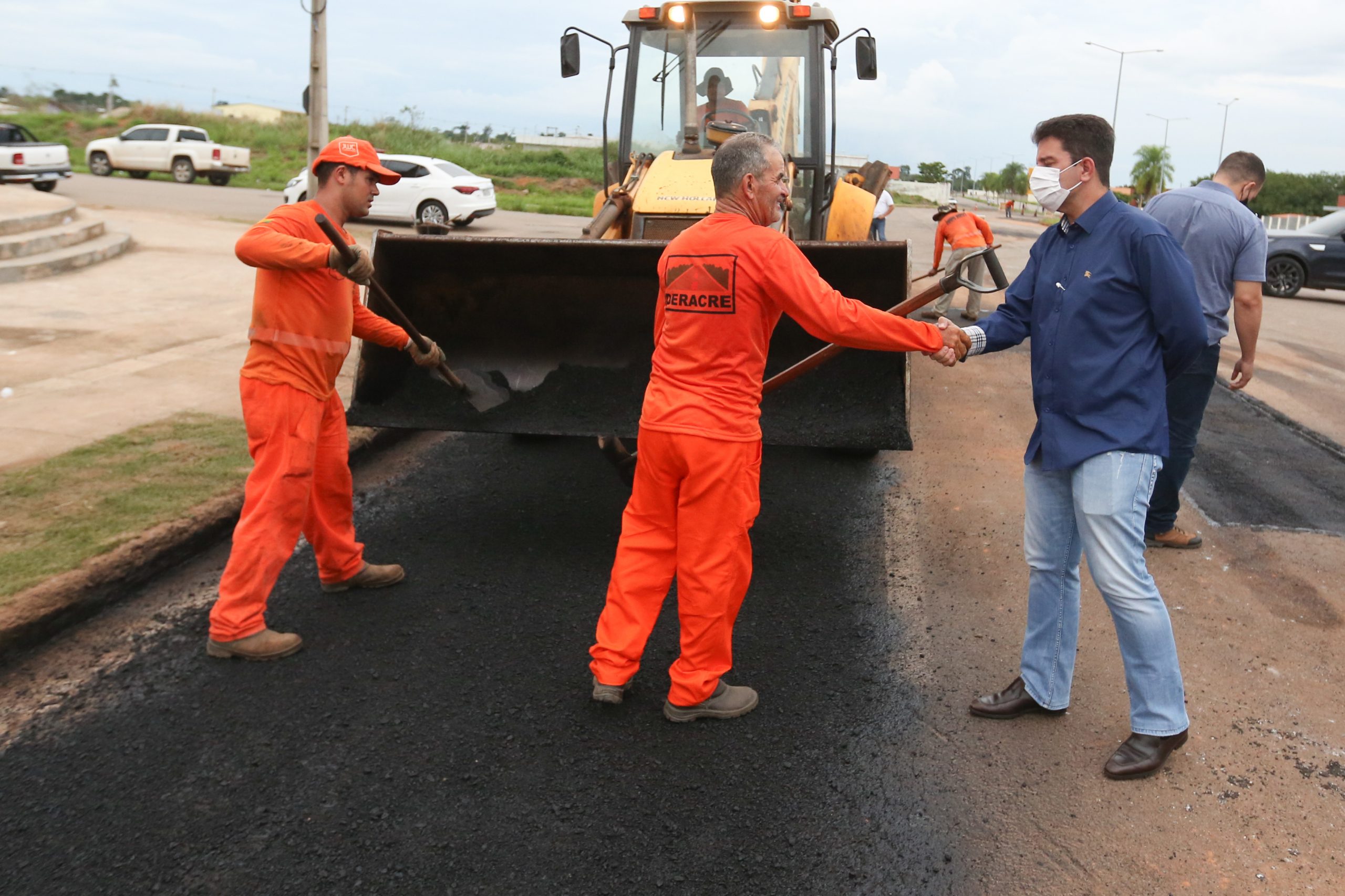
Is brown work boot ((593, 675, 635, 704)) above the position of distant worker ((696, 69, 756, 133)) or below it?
below

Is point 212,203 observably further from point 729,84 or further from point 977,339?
point 977,339

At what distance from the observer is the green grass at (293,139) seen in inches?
1475

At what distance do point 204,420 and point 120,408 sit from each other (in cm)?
68

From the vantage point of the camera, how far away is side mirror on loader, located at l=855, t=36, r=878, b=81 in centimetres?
721

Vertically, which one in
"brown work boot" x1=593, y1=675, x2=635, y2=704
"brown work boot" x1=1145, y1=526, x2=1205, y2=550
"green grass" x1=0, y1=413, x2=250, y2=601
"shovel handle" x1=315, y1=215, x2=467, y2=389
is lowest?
"brown work boot" x1=593, y1=675, x2=635, y2=704

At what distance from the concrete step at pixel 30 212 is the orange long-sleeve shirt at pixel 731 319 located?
39.1 ft

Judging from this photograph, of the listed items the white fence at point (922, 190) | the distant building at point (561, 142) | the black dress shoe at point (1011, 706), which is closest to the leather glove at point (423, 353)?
the black dress shoe at point (1011, 706)

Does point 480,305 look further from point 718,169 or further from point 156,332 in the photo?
point 156,332

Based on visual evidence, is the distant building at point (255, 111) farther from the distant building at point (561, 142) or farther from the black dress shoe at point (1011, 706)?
the black dress shoe at point (1011, 706)

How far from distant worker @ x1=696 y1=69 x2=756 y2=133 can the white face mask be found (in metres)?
4.08

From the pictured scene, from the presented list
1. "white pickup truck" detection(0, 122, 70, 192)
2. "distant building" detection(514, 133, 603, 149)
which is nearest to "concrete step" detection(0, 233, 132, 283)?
"white pickup truck" detection(0, 122, 70, 192)

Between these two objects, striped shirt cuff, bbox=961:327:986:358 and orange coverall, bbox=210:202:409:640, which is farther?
orange coverall, bbox=210:202:409:640

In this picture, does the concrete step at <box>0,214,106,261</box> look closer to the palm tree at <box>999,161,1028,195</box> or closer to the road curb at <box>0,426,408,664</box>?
the road curb at <box>0,426,408,664</box>

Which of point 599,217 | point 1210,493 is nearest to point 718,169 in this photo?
point 599,217
